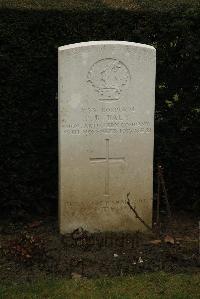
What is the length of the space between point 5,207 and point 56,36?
211cm

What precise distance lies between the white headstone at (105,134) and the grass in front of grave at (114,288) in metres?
1.24

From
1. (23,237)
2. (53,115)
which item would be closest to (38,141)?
(53,115)

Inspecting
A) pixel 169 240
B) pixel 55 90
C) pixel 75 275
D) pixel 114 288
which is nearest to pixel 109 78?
pixel 55 90

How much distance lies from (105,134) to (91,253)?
1274 mm

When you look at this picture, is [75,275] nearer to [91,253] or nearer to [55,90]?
[91,253]

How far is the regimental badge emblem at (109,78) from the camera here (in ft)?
19.2

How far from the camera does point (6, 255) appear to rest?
18.0 feet

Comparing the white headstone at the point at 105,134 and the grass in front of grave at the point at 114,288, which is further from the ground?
the white headstone at the point at 105,134

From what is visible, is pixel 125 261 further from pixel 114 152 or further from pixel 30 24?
pixel 30 24

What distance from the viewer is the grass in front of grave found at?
4.63 m

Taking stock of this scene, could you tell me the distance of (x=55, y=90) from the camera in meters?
6.49

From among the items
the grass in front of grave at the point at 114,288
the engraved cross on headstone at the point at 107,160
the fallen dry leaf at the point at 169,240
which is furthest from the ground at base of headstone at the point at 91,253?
the engraved cross on headstone at the point at 107,160

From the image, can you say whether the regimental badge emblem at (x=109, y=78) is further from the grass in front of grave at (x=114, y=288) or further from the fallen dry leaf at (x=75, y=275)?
the grass in front of grave at (x=114, y=288)

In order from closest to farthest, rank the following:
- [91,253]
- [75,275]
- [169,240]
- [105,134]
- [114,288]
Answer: [114,288]
[75,275]
[91,253]
[169,240]
[105,134]
